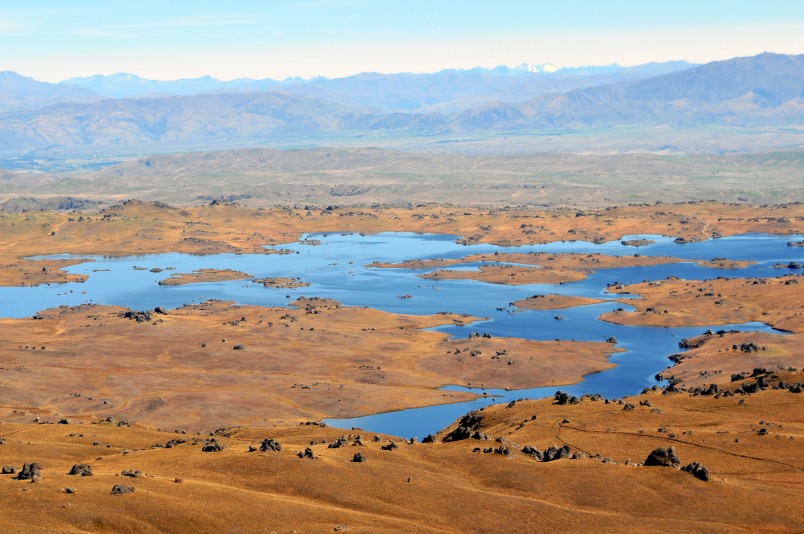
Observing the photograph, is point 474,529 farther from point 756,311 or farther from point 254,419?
point 756,311

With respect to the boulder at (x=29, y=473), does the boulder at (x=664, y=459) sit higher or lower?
lower

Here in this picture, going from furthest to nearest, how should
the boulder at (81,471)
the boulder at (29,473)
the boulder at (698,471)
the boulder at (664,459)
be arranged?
the boulder at (664,459) → the boulder at (698,471) → the boulder at (81,471) → the boulder at (29,473)

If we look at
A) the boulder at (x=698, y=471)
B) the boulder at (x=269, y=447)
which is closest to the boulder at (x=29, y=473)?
the boulder at (x=269, y=447)

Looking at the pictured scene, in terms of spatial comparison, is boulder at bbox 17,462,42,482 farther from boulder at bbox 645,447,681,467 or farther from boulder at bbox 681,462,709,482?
boulder at bbox 681,462,709,482

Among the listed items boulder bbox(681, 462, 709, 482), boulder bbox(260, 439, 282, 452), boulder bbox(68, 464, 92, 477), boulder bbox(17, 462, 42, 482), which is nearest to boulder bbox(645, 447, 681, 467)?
boulder bbox(681, 462, 709, 482)

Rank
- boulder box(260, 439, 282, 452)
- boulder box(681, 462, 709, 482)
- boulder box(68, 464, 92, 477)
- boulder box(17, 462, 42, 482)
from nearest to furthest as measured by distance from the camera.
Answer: boulder box(17, 462, 42, 482), boulder box(68, 464, 92, 477), boulder box(681, 462, 709, 482), boulder box(260, 439, 282, 452)

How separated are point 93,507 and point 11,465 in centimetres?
1525

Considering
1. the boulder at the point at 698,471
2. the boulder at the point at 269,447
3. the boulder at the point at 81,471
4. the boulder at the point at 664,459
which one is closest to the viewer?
the boulder at the point at 81,471

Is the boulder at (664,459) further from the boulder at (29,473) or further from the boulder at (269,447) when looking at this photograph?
the boulder at (29,473)

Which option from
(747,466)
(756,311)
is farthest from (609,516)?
(756,311)

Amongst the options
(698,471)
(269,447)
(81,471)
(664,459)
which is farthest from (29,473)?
(698,471)

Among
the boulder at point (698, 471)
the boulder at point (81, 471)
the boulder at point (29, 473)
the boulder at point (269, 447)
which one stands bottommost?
the boulder at point (698, 471)

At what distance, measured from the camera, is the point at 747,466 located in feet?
255

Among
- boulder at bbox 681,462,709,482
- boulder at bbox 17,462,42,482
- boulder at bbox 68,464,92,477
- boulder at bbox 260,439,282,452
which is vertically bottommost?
boulder at bbox 681,462,709,482
